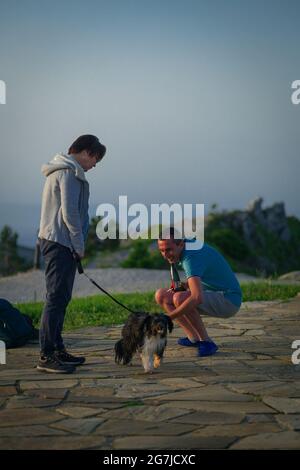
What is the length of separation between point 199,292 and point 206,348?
0.58m

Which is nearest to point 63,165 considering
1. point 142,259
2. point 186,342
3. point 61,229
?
point 61,229

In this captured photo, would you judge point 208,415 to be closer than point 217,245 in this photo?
Yes

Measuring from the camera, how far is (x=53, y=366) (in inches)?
231

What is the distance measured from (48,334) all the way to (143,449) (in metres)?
2.32

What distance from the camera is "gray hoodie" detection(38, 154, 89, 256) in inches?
227

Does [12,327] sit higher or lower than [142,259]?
lower

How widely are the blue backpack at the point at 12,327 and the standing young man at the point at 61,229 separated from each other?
1.38 metres

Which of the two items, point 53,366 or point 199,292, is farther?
point 199,292

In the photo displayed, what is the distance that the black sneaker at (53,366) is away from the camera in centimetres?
583

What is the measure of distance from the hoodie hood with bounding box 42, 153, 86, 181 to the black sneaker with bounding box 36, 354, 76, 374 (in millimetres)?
1543

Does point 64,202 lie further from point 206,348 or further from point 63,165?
point 206,348


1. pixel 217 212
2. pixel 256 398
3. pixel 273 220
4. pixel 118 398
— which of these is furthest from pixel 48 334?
pixel 273 220
